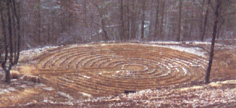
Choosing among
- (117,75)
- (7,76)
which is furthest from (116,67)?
(7,76)

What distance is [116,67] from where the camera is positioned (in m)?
27.1

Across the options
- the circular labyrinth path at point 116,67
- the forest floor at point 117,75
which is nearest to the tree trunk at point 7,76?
the forest floor at point 117,75

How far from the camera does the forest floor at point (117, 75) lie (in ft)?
54.1

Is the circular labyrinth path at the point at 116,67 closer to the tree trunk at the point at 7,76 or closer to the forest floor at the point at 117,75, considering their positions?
the forest floor at the point at 117,75

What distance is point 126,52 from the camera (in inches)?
1281

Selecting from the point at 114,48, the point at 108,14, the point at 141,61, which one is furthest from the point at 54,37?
the point at 141,61

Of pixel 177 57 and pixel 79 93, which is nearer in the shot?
pixel 79 93

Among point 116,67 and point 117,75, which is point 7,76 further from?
point 116,67

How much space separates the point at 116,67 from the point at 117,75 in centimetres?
249

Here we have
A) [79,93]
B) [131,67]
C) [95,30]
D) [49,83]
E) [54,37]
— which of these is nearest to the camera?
[79,93]

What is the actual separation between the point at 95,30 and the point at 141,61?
31.6m

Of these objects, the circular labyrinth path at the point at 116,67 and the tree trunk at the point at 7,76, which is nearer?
the tree trunk at the point at 7,76

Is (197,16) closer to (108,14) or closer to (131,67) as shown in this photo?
(108,14)

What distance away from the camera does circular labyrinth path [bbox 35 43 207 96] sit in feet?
73.7
